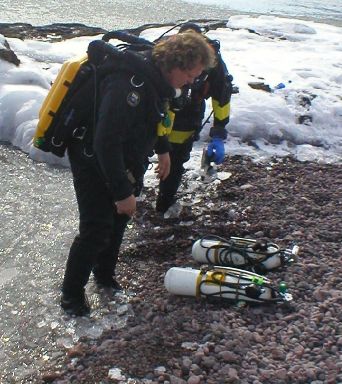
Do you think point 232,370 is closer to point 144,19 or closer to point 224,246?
point 224,246

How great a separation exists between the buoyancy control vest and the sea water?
11600 millimetres

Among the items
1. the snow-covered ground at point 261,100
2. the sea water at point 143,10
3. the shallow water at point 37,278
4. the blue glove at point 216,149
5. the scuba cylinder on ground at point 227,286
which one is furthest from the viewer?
the sea water at point 143,10

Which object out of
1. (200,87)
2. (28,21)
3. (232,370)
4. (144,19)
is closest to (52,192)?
(200,87)

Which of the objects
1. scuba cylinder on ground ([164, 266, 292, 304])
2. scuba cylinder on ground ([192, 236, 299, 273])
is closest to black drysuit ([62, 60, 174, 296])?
scuba cylinder on ground ([164, 266, 292, 304])

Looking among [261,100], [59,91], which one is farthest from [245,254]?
[261,100]

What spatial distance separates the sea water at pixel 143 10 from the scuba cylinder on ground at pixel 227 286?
11.8 meters

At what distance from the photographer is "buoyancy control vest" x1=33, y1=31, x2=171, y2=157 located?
367 cm

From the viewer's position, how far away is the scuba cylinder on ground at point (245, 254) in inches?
189

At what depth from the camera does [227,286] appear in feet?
14.3

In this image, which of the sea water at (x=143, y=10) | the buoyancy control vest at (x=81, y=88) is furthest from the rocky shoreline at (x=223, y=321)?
the sea water at (x=143, y=10)

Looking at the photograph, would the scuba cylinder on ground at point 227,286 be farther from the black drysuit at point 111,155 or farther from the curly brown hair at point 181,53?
the curly brown hair at point 181,53

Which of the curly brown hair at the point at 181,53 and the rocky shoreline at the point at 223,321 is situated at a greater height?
the curly brown hair at the point at 181,53

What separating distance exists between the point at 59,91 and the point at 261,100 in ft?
18.1

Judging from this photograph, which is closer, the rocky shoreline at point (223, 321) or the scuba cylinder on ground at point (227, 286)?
the rocky shoreline at point (223, 321)
